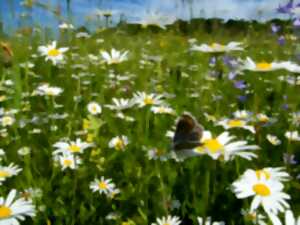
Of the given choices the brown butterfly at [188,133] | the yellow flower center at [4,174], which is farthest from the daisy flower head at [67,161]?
the brown butterfly at [188,133]

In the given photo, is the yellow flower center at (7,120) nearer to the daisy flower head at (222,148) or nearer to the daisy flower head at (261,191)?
the daisy flower head at (222,148)

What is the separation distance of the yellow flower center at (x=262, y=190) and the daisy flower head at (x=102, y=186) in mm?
725

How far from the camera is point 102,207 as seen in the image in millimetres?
1840

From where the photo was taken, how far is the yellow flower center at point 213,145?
122 cm

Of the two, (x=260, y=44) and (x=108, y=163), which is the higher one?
(x=260, y=44)

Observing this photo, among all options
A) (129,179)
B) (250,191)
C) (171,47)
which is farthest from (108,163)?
(171,47)

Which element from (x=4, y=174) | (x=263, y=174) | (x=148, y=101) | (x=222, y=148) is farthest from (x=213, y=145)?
(x=148, y=101)

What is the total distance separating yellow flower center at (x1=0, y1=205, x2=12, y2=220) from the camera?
4.32 feet

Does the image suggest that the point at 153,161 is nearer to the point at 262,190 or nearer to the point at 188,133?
the point at 262,190

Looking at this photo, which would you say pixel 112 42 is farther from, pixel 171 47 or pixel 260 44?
pixel 260 44

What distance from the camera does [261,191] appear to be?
4.00 ft

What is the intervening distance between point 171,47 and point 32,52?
1.73 meters

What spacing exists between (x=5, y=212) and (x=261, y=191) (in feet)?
2.08

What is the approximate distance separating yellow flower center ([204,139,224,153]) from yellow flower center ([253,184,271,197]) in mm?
118
